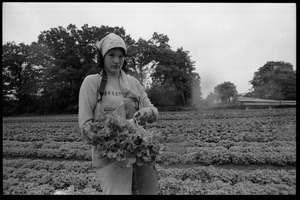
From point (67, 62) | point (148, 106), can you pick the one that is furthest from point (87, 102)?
point (67, 62)

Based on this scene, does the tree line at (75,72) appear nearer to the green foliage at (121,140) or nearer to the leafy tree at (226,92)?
the green foliage at (121,140)

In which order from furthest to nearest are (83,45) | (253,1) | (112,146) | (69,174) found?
(83,45) < (69,174) < (253,1) < (112,146)

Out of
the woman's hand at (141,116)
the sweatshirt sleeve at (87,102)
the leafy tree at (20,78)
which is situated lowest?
the woman's hand at (141,116)

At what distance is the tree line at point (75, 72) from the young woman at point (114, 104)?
3248cm

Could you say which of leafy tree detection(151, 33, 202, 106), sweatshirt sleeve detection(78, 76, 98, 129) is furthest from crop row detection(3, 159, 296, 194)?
leafy tree detection(151, 33, 202, 106)

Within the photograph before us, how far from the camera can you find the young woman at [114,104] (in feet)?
5.66

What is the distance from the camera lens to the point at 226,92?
A: 10625 centimetres

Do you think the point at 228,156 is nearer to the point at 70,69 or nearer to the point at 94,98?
the point at 94,98

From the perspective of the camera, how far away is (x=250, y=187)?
4.53 m

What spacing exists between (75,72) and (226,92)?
8933 centimetres

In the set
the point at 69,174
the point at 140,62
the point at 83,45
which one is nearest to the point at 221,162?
the point at 69,174

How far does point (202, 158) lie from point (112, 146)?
5.75 meters

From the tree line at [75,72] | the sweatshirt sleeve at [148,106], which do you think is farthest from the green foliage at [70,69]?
the sweatshirt sleeve at [148,106]

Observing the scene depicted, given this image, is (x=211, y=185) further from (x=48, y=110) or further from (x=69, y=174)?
Result: (x=48, y=110)
